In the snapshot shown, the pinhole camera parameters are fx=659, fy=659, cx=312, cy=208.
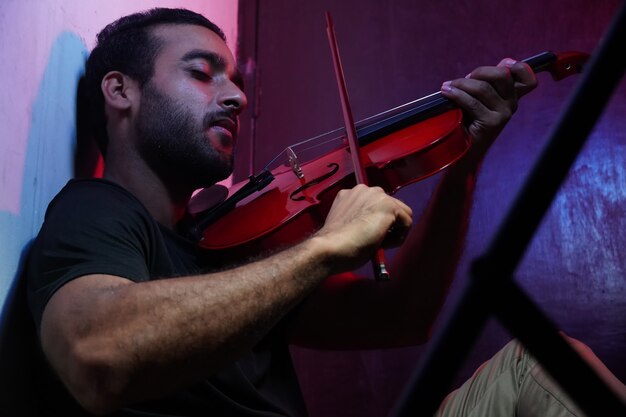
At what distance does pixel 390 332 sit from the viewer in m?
1.30

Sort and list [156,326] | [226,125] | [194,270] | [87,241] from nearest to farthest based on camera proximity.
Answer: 1. [156,326]
2. [87,241]
3. [194,270]
4. [226,125]

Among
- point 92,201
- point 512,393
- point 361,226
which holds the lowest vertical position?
point 512,393

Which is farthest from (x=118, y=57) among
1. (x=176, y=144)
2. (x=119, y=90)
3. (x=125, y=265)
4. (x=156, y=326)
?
(x=156, y=326)

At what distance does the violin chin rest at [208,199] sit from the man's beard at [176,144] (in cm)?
4

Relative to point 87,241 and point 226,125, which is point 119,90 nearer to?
point 226,125

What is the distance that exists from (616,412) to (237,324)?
0.46 metres

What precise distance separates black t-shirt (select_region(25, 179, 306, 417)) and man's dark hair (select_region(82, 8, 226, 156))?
0.96 ft

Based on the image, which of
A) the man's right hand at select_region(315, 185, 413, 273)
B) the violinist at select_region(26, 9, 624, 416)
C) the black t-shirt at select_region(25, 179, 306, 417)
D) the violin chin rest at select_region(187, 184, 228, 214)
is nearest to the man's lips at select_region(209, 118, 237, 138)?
the violinist at select_region(26, 9, 624, 416)

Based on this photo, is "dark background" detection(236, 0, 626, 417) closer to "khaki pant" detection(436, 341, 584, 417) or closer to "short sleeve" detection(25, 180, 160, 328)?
"khaki pant" detection(436, 341, 584, 417)

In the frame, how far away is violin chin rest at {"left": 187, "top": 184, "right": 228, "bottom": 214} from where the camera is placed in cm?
123

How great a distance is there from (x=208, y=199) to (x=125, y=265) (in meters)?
0.46

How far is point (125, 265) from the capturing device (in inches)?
32.0

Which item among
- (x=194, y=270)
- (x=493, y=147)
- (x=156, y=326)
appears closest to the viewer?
(x=156, y=326)

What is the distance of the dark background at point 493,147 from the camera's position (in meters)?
1.57
